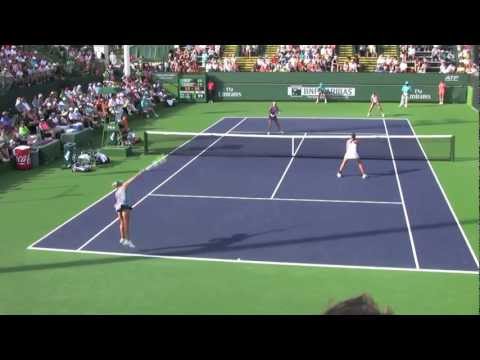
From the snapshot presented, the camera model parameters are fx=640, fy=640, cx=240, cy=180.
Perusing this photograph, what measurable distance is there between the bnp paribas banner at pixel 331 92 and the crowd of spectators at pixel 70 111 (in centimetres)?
686

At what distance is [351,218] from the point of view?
656 inches

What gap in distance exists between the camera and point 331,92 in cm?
4338

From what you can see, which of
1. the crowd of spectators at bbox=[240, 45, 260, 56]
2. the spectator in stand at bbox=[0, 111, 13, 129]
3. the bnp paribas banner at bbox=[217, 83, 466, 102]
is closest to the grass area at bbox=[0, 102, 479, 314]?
the spectator in stand at bbox=[0, 111, 13, 129]

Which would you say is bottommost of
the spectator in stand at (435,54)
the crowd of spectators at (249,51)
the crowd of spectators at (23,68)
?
the crowd of spectators at (23,68)

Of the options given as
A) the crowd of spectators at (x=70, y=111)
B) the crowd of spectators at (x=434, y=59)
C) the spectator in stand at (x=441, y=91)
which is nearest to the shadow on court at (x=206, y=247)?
the crowd of spectators at (x=70, y=111)

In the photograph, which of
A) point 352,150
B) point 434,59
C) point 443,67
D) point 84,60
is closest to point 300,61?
point 434,59

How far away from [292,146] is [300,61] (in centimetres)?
2166

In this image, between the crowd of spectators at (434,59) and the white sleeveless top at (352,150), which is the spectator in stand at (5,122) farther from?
the crowd of spectators at (434,59)

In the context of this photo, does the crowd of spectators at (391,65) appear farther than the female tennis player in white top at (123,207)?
Yes

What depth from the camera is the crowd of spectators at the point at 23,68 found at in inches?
1237

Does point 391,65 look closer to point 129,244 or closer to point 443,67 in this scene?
point 443,67
